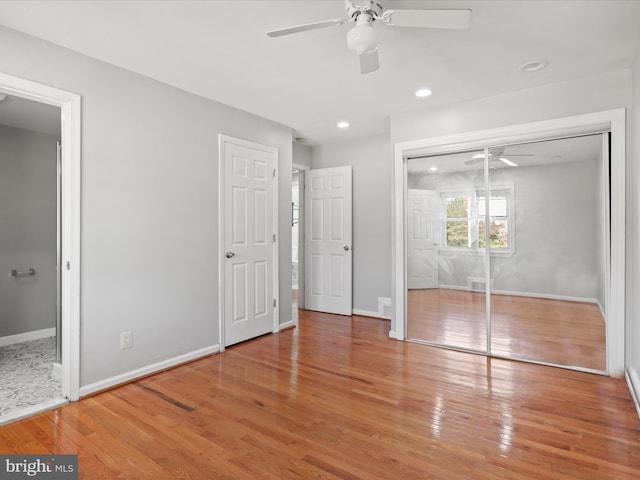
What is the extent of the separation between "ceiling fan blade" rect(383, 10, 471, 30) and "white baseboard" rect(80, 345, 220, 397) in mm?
3029

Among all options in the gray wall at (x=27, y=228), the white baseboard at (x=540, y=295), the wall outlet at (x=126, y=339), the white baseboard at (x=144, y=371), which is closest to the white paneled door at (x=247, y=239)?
the white baseboard at (x=144, y=371)

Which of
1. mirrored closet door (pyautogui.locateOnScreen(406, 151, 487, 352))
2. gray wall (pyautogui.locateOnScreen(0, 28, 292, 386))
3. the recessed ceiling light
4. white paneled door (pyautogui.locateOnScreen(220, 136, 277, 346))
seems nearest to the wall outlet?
gray wall (pyautogui.locateOnScreen(0, 28, 292, 386))

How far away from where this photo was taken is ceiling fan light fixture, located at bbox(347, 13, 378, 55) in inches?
73.9

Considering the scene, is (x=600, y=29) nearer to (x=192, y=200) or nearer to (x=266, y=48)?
(x=266, y=48)

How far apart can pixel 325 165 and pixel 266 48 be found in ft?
9.67

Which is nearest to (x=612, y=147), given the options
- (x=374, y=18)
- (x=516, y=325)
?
(x=516, y=325)

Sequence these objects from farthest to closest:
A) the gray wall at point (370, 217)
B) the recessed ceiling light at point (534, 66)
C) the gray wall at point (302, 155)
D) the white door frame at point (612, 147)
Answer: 1. the gray wall at point (302, 155)
2. the gray wall at point (370, 217)
3. the white door frame at point (612, 147)
4. the recessed ceiling light at point (534, 66)

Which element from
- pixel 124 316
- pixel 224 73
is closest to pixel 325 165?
pixel 224 73

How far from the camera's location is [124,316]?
2.92 metres

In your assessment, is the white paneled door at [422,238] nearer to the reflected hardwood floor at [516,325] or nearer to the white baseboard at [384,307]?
the reflected hardwood floor at [516,325]

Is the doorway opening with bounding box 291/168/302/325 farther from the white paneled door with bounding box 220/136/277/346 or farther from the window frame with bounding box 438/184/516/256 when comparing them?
the window frame with bounding box 438/184/516/256

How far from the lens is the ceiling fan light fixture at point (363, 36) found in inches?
73.9

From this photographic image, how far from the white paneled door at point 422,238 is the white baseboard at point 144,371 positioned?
7.16ft

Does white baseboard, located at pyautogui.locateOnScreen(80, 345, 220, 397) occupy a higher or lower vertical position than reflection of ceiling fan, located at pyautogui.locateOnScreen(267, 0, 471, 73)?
lower
